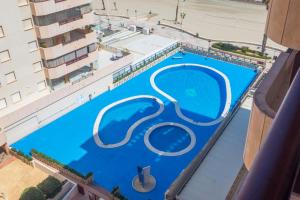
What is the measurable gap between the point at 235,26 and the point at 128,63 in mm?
40134

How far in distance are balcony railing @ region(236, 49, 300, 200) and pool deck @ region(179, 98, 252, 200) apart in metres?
21.1

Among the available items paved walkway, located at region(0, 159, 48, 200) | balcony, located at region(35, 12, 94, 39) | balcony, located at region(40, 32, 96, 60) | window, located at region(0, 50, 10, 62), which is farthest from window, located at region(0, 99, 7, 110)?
balcony, located at region(35, 12, 94, 39)

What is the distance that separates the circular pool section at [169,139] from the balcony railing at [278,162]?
3284cm

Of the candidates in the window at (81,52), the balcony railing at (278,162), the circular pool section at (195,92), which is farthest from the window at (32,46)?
the balcony railing at (278,162)

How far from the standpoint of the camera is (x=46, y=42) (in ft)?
124

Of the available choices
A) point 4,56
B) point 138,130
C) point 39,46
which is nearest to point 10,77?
point 4,56

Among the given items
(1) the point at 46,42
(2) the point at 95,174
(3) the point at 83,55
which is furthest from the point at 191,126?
(1) the point at 46,42

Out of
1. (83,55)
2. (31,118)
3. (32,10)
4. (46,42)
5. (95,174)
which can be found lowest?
(95,174)

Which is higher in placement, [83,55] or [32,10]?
[32,10]

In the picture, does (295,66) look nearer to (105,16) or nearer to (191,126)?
(191,126)

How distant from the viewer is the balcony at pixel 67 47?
37.9 metres

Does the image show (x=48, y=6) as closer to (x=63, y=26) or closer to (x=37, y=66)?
(x=63, y=26)

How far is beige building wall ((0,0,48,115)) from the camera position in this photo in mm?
Result: 33625

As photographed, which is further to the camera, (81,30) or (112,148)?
(81,30)
